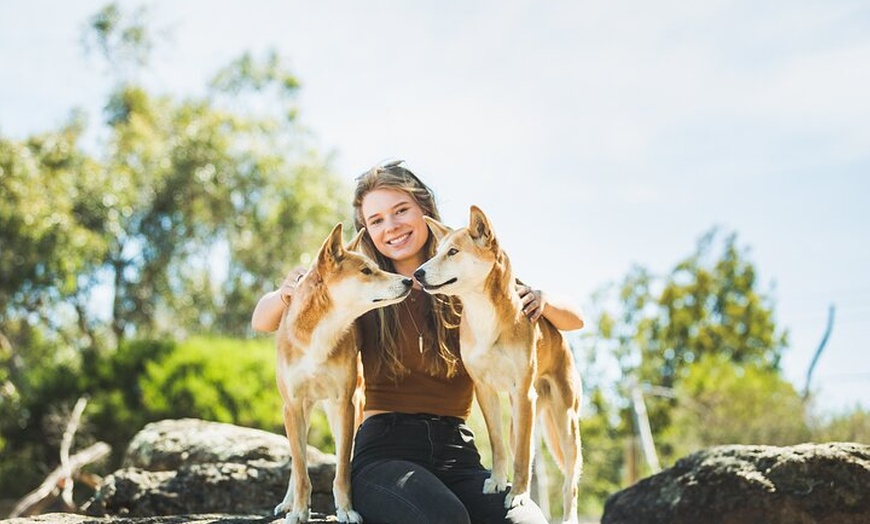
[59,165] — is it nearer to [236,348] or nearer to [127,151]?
[127,151]

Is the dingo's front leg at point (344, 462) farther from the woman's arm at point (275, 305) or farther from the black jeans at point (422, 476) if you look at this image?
the woman's arm at point (275, 305)

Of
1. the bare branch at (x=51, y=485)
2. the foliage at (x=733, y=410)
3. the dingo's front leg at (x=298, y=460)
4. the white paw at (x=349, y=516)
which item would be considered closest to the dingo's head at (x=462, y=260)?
the dingo's front leg at (x=298, y=460)

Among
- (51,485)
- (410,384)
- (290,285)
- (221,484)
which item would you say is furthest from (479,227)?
(51,485)

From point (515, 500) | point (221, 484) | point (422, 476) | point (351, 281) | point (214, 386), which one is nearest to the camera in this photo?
point (422, 476)

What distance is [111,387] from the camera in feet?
52.7

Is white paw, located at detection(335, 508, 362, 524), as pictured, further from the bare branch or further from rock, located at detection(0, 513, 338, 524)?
the bare branch

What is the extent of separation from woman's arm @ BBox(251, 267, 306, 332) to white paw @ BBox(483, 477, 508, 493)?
1484 millimetres

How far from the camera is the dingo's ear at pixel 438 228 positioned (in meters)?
4.85

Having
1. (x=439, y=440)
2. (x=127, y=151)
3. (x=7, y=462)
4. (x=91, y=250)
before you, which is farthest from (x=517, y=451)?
(x=127, y=151)

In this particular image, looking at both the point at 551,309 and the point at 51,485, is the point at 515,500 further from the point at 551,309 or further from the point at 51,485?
the point at 51,485

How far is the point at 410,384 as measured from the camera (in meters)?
4.83

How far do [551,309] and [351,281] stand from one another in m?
1.30

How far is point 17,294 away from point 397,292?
1701 cm

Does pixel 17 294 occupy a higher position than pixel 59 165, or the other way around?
pixel 59 165
